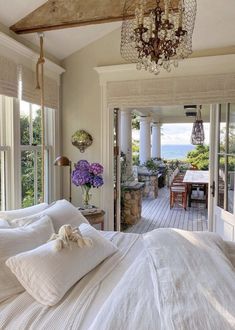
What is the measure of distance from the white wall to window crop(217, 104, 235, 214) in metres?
1.45

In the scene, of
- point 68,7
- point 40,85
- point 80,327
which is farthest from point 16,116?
point 80,327

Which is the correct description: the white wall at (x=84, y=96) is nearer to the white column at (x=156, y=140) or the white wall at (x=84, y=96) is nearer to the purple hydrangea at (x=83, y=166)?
the purple hydrangea at (x=83, y=166)

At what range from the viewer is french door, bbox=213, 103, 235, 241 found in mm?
3217

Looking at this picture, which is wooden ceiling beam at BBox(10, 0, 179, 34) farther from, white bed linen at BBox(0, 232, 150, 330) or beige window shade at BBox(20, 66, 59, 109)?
white bed linen at BBox(0, 232, 150, 330)

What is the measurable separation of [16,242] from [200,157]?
1078cm

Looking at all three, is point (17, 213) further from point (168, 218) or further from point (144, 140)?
point (144, 140)

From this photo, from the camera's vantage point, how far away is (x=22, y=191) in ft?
10.1

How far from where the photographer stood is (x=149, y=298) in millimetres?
1325

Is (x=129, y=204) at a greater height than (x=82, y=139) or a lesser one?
lesser

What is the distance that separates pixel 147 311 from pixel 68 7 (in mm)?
2716

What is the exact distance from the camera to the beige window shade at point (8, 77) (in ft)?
8.62

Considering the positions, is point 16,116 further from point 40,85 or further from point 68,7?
point 68,7

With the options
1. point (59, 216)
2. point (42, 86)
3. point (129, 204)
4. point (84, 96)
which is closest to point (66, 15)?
point (42, 86)

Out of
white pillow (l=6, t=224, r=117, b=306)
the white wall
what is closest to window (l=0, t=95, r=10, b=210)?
the white wall
